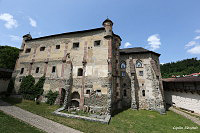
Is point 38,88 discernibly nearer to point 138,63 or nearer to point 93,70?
point 93,70

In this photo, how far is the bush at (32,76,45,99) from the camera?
17047mm

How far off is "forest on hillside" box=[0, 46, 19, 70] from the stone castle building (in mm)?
10300

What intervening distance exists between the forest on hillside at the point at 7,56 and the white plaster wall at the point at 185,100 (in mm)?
44474

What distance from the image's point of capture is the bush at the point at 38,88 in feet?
55.9

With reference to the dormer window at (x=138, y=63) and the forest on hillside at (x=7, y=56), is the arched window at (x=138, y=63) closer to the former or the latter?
the dormer window at (x=138, y=63)

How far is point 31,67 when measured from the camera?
19.6 m

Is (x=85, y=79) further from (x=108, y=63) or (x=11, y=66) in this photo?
(x=11, y=66)

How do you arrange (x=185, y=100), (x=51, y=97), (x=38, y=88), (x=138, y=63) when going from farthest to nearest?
(x=138, y=63) → (x=38, y=88) → (x=185, y=100) → (x=51, y=97)

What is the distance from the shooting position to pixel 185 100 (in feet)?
56.4

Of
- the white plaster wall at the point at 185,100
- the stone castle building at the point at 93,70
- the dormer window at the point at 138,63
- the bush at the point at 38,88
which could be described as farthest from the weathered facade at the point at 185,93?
the bush at the point at 38,88

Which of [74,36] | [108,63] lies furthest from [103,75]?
[74,36]

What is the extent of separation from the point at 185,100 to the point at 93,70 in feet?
A: 60.0

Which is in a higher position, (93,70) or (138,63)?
(138,63)

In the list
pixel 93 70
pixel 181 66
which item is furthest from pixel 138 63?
pixel 181 66
